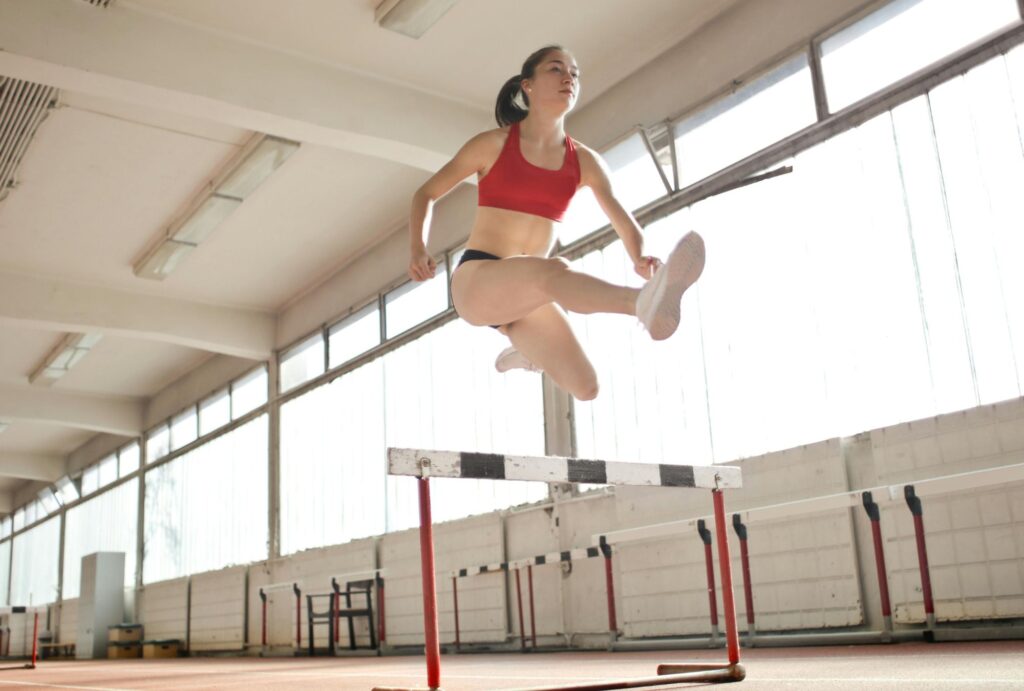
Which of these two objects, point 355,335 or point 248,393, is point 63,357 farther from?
point 355,335

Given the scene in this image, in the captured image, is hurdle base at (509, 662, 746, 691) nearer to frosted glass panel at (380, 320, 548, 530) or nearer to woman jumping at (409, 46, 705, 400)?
woman jumping at (409, 46, 705, 400)

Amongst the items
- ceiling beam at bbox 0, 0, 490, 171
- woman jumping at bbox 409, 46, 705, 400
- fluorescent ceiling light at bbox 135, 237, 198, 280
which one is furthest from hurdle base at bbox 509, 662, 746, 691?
fluorescent ceiling light at bbox 135, 237, 198, 280

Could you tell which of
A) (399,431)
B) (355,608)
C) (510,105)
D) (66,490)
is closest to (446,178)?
(510,105)

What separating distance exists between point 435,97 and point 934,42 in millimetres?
3581

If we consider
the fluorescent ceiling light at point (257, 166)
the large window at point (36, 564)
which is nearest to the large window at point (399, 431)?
the fluorescent ceiling light at point (257, 166)

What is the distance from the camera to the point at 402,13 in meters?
6.38

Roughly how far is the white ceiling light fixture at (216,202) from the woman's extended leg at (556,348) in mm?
5504

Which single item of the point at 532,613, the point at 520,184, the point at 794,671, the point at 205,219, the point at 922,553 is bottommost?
the point at 794,671

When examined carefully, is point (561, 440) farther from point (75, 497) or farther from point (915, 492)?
point (75, 497)

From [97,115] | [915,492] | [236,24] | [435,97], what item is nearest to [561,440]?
[435,97]

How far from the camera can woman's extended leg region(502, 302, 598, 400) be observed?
2887mm

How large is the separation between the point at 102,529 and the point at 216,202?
10.8 m

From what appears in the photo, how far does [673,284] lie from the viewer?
93.1 inches

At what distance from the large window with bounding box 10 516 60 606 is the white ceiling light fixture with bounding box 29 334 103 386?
674cm
